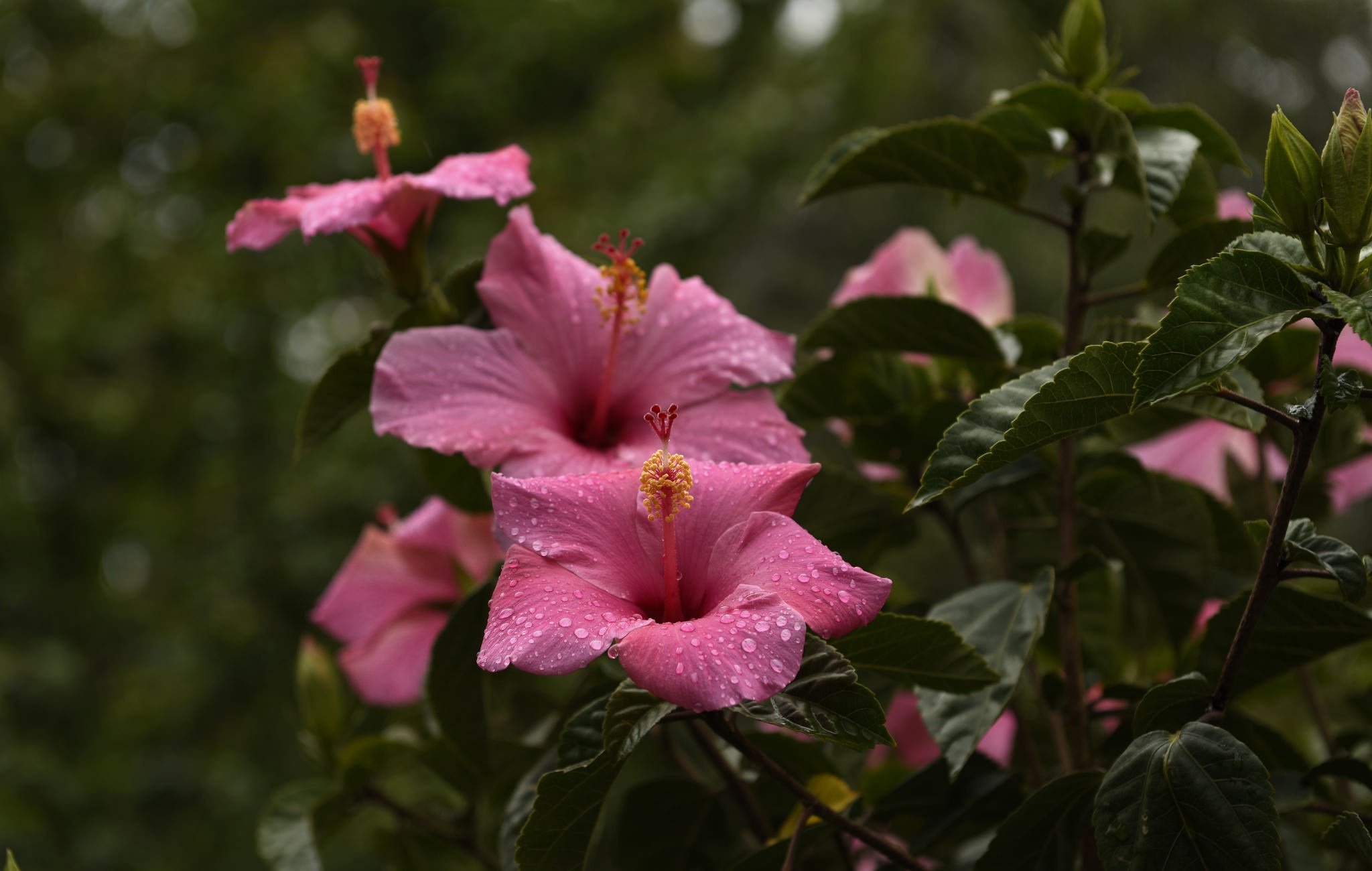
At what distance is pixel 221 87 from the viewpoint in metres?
4.34

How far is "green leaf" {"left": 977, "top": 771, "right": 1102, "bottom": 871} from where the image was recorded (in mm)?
592

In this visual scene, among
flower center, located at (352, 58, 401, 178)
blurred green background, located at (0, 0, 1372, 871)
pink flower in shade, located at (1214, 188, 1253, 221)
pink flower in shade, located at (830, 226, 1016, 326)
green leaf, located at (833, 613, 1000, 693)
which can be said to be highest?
flower center, located at (352, 58, 401, 178)

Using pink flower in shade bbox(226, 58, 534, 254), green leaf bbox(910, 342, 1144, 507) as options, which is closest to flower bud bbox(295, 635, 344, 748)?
pink flower in shade bbox(226, 58, 534, 254)

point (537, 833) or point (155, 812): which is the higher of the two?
point (537, 833)

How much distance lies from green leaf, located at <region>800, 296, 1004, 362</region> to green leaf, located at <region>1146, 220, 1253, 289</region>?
0.39 feet

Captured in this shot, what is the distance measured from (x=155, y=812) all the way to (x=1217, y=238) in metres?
4.02

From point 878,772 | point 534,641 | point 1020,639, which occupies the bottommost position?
point 878,772

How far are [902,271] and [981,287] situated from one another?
9 cm

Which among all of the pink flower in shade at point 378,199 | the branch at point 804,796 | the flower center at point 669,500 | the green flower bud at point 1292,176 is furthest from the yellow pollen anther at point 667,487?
the green flower bud at point 1292,176

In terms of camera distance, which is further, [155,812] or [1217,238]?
[155,812]

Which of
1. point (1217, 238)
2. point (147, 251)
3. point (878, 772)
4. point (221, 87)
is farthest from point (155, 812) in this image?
point (1217, 238)

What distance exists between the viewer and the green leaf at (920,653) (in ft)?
1.85

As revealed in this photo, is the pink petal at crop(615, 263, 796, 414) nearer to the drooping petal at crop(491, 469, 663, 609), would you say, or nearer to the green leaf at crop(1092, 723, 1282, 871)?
the drooping petal at crop(491, 469, 663, 609)

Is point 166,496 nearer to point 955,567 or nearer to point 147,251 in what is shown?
point 147,251
